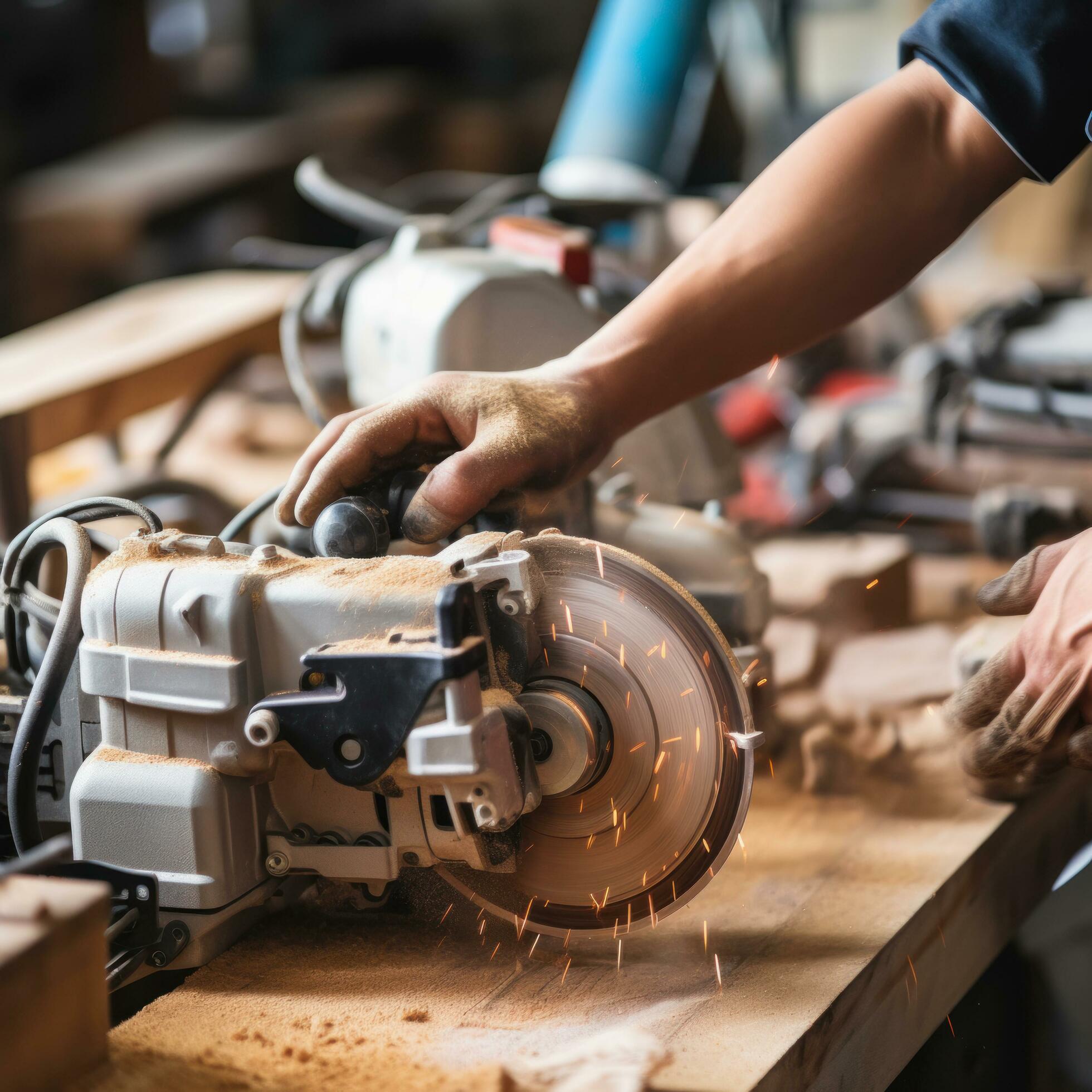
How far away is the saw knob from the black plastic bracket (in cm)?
15

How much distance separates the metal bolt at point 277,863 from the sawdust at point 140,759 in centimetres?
11

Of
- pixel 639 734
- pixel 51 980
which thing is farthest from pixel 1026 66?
pixel 51 980

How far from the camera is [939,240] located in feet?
5.01

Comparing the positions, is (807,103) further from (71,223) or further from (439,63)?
(439,63)

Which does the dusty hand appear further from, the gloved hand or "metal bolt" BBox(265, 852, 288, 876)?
the gloved hand

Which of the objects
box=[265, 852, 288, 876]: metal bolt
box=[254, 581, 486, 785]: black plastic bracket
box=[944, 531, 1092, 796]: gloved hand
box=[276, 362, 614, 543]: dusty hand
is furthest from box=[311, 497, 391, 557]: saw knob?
box=[944, 531, 1092, 796]: gloved hand

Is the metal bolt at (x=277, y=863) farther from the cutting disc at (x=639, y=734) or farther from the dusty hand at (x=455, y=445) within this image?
the dusty hand at (x=455, y=445)

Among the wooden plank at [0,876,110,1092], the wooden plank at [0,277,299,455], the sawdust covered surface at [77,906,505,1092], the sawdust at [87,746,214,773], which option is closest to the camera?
the wooden plank at [0,876,110,1092]

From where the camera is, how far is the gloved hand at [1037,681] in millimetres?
1155

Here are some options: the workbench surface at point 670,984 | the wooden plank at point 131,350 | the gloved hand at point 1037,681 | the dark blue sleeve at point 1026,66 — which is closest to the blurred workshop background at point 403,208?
the wooden plank at point 131,350

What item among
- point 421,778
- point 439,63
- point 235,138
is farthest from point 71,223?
point 421,778

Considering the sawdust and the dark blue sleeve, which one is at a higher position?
the dark blue sleeve

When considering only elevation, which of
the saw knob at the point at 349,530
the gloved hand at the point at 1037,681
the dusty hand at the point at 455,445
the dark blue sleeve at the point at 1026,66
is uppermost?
the dark blue sleeve at the point at 1026,66

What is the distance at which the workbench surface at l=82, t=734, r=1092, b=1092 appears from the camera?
1.00 meters
